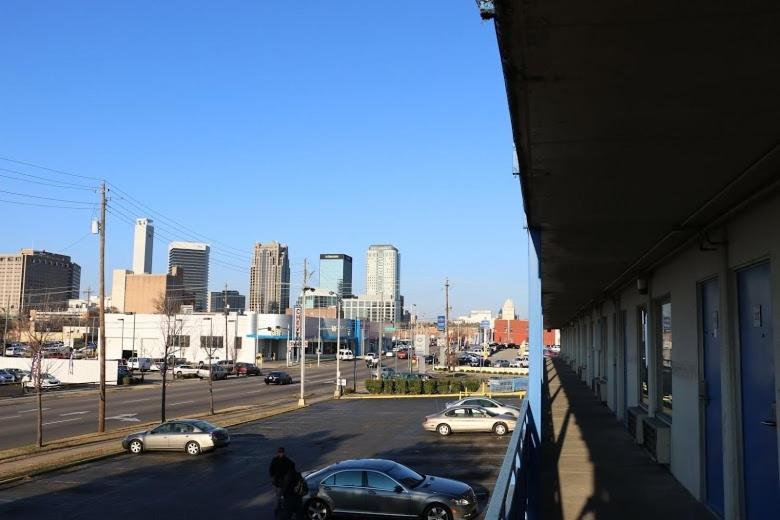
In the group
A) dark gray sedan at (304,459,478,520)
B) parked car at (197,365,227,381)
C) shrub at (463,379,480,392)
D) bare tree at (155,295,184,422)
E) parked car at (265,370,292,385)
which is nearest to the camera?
dark gray sedan at (304,459,478,520)

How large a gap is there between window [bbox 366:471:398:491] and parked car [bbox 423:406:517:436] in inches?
549

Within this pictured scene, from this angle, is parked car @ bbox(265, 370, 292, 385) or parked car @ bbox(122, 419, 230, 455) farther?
parked car @ bbox(265, 370, 292, 385)

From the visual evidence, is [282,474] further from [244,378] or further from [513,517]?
[244,378]

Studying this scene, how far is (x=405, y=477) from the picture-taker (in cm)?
1509

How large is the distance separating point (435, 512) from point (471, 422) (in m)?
14.4

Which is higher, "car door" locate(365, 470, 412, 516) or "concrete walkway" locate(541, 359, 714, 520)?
"concrete walkway" locate(541, 359, 714, 520)

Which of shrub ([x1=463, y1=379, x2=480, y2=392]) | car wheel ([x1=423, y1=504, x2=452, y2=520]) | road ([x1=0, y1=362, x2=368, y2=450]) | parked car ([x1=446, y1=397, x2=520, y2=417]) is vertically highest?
parked car ([x1=446, y1=397, x2=520, y2=417])

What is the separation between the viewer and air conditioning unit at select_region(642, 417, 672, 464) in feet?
38.9

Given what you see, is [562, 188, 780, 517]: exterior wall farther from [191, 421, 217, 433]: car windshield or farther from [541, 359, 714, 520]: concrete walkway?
[191, 421, 217, 433]: car windshield

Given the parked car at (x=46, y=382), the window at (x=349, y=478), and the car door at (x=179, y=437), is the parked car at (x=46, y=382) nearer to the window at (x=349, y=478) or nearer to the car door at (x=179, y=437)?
the car door at (x=179, y=437)

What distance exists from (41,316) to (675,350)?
298 feet

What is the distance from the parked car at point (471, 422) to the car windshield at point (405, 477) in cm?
1332

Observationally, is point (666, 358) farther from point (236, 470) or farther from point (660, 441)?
point (236, 470)

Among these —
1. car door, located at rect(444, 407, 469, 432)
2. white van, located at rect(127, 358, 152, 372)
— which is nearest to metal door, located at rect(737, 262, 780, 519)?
car door, located at rect(444, 407, 469, 432)
